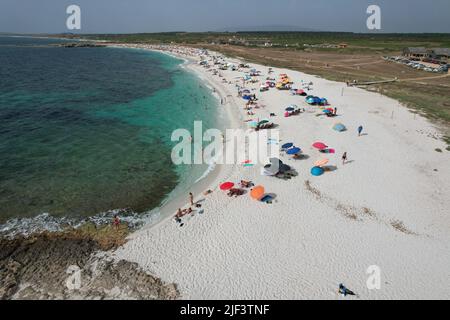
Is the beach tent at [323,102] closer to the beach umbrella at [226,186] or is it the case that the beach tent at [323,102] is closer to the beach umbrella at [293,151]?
the beach umbrella at [293,151]

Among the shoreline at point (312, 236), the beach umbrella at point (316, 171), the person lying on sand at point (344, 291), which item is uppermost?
the beach umbrella at point (316, 171)

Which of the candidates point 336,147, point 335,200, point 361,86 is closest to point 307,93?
point 361,86

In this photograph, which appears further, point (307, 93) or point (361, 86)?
point (361, 86)

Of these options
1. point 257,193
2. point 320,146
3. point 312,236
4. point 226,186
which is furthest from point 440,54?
point 312,236

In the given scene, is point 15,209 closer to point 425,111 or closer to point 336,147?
point 336,147

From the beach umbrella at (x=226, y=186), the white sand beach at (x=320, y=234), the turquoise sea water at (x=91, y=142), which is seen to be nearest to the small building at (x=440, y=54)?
the turquoise sea water at (x=91, y=142)

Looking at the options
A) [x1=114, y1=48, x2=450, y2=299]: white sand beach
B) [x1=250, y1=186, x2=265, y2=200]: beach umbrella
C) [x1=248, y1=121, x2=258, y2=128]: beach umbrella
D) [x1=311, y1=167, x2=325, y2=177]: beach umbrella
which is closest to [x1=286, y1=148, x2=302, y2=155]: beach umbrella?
[x1=114, y1=48, x2=450, y2=299]: white sand beach

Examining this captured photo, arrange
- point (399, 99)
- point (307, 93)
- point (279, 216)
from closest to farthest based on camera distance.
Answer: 1. point (279, 216)
2. point (399, 99)
3. point (307, 93)

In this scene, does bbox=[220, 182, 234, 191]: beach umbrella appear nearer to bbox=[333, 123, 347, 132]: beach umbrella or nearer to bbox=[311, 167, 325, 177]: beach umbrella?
bbox=[311, 167, 325, 177]: beach umbrella
